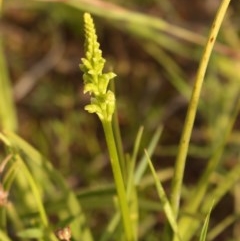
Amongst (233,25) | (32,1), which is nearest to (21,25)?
(32,1)

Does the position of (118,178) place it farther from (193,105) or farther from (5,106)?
(5,106)

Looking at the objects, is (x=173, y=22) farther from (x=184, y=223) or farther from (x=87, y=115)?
(x=184, y=223)

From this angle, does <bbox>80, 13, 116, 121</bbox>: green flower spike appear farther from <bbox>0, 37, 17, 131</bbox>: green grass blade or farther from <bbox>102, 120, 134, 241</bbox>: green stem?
<bbox>0, 37, 17, 131</bbox>: green grass blade

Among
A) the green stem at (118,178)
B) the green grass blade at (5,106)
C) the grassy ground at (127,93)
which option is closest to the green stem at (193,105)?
the green stem at (118,178)

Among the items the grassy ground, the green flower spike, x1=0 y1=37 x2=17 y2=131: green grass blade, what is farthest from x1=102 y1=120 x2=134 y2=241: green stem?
→ x1=0 y1=37 x2=17 y2=131: green grass blade

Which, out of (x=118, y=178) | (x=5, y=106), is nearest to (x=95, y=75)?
(x=118, y=178)
